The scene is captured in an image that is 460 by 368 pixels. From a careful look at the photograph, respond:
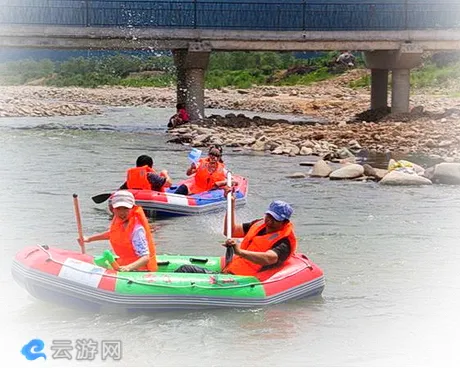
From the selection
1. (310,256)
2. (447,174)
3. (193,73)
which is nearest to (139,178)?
(310,256)

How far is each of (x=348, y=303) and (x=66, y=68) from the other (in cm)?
7978

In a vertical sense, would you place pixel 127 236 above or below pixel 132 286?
above

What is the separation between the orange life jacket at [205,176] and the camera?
14.5m

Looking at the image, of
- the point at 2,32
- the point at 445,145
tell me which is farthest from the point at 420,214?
the point at 2,32

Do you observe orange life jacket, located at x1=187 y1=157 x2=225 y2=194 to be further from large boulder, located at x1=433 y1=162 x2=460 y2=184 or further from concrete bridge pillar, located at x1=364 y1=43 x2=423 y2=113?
concrete bridge pillar, located at x1=364 y1=43 x2=423 y2=113

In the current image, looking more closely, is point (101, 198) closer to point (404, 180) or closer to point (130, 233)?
point (130, 233)

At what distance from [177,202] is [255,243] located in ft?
16.5

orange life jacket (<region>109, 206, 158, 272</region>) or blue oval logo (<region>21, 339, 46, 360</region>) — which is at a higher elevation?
orange life jacket (<region>109, 206, 158, 272</region>)

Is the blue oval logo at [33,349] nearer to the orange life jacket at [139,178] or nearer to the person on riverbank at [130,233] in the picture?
the person on riverbank at [130,233]

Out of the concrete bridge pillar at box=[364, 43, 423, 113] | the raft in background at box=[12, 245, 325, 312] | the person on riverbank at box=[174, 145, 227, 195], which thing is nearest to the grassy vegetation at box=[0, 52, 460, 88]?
the concrete bridge pillar at box=[364, 43, 423, 113]

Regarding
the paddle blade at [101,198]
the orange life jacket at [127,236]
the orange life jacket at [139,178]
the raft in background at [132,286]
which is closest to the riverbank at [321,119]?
the orange life jacket at [139,178]

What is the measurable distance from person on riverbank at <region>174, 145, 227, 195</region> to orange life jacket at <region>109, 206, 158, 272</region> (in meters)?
5.47

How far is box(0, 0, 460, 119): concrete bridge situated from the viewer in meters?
28.5

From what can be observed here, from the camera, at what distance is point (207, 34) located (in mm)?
29375
